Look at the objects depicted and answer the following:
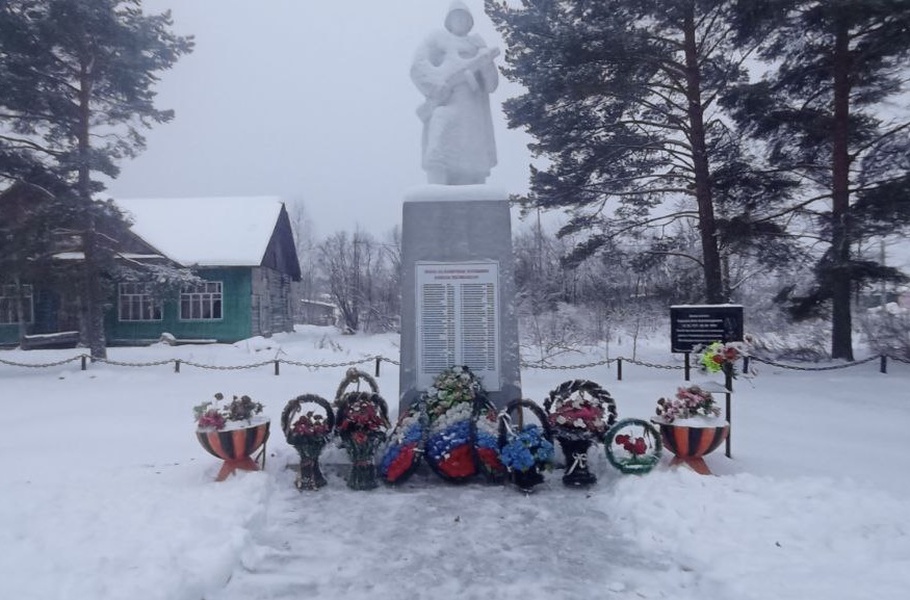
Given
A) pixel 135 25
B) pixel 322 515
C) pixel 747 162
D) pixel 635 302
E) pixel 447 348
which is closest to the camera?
pixel 322 515

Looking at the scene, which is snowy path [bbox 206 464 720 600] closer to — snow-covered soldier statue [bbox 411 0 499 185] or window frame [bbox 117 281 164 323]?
snow-covered soldier statue [bbox 411 0 499 185]

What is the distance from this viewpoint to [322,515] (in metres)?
4.79

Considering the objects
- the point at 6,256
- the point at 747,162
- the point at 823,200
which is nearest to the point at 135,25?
the point at 6,256

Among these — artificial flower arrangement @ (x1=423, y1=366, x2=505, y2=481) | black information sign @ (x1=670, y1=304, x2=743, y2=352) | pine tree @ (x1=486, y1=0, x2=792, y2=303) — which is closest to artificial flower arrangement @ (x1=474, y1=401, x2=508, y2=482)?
artificial flower arrangement @ (x1=423, y1=366, x2=505, y2=481)

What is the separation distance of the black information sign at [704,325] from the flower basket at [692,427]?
5.10 m

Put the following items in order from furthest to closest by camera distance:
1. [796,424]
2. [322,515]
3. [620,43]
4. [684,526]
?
[620,43] → [796,424] → [322,515] → [684,526]

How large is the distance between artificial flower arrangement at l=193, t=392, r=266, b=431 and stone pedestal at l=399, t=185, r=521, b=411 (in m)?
1.69

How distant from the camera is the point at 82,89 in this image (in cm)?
1552

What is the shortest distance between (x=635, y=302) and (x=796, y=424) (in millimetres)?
15151

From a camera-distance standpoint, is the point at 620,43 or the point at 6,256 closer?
the point at 620,43

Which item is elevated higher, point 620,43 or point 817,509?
point 620,43

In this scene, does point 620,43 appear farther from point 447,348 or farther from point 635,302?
point 635,302

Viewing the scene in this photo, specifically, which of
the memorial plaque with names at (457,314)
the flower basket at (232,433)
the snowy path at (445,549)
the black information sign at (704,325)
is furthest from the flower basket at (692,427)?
the black information sign at (704,325)

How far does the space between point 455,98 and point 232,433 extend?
447cm
